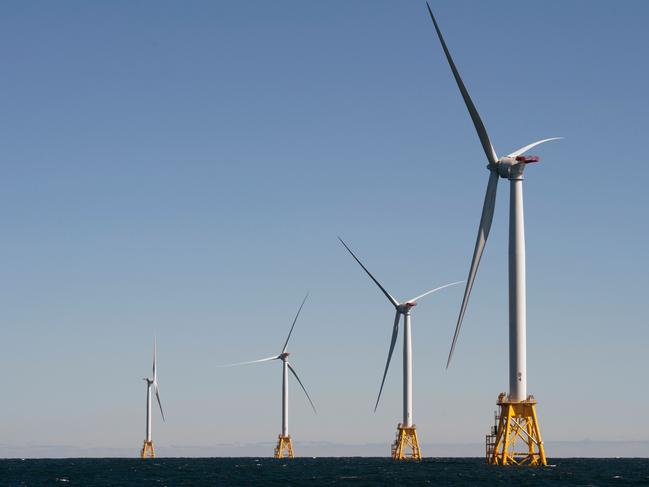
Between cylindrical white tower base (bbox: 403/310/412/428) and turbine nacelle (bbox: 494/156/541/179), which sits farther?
cylindrical white tower base (bbox: 403/310/412/428)

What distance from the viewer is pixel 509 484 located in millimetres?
107688

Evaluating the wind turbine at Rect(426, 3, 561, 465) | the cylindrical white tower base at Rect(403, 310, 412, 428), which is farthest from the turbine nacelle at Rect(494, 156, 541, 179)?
the cylindrical white tower base at Rect(403, 310, 412, 428)

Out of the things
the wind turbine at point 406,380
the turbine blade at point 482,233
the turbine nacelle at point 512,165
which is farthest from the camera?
the wind turbine at point 406,380

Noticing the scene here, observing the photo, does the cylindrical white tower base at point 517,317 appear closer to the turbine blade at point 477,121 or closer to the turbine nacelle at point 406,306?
the turbine blade at point 477,121

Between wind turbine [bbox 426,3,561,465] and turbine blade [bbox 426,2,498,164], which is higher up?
turbine blade [bbox 426,2,498,164]

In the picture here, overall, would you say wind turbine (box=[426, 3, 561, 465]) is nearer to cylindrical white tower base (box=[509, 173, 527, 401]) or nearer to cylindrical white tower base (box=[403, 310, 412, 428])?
cylindrical white tower base (box=[509, 173, 527, 401])

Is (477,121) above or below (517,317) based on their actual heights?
above

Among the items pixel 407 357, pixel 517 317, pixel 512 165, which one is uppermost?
pixel 512 165

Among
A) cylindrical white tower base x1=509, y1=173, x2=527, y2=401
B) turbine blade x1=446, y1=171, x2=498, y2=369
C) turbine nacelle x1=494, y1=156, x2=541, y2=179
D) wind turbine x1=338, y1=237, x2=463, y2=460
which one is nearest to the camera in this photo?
turbine blade x1=446, y1=171, x2=498, y2=369

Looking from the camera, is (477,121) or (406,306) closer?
(477,121)

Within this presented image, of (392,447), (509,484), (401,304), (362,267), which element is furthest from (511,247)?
(392,447)

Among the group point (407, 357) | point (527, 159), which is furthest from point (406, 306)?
point (527, 159)

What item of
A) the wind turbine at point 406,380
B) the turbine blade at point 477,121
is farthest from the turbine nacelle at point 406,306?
the turbine blade at point 477,121

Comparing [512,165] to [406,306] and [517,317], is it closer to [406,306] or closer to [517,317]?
[517,317]
